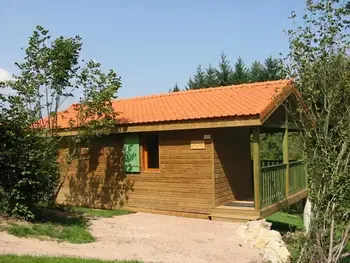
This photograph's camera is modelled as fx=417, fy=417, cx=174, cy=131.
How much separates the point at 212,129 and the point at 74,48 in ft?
14.8

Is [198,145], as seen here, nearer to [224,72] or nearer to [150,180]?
[150,180]

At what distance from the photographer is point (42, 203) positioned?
9.81 meters

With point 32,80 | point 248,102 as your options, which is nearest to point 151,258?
point 248,102

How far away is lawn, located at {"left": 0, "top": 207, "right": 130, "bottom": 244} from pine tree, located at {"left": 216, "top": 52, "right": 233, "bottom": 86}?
23550 mm

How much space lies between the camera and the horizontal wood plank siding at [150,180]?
11.6 m

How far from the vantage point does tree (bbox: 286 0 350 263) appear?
634cm

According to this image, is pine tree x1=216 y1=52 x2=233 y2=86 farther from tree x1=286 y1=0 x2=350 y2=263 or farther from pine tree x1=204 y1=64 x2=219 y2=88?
tree x1=286 y1=0 x2=350 y2=263

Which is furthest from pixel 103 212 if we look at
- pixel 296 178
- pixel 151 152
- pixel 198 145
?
pixel 296 178

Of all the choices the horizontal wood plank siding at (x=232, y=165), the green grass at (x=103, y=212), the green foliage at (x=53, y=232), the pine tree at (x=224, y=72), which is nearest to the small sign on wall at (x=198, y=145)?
the horizontal wood plank siding at (x=232, y=165)

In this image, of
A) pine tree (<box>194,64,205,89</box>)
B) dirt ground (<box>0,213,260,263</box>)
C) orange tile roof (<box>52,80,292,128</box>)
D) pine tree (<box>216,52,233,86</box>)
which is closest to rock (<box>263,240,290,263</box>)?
dirt ground (<box>0,213,260,263</box>)

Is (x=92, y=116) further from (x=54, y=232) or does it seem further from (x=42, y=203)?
(x=54, y=232)

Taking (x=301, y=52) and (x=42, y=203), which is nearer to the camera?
(x=301, y=52)

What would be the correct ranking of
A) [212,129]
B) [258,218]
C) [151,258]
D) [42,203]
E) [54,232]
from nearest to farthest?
A: [151,258]
[54,232]
[42,203]
[258,218]
[212,129]

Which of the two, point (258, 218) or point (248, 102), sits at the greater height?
point (248, 102)
